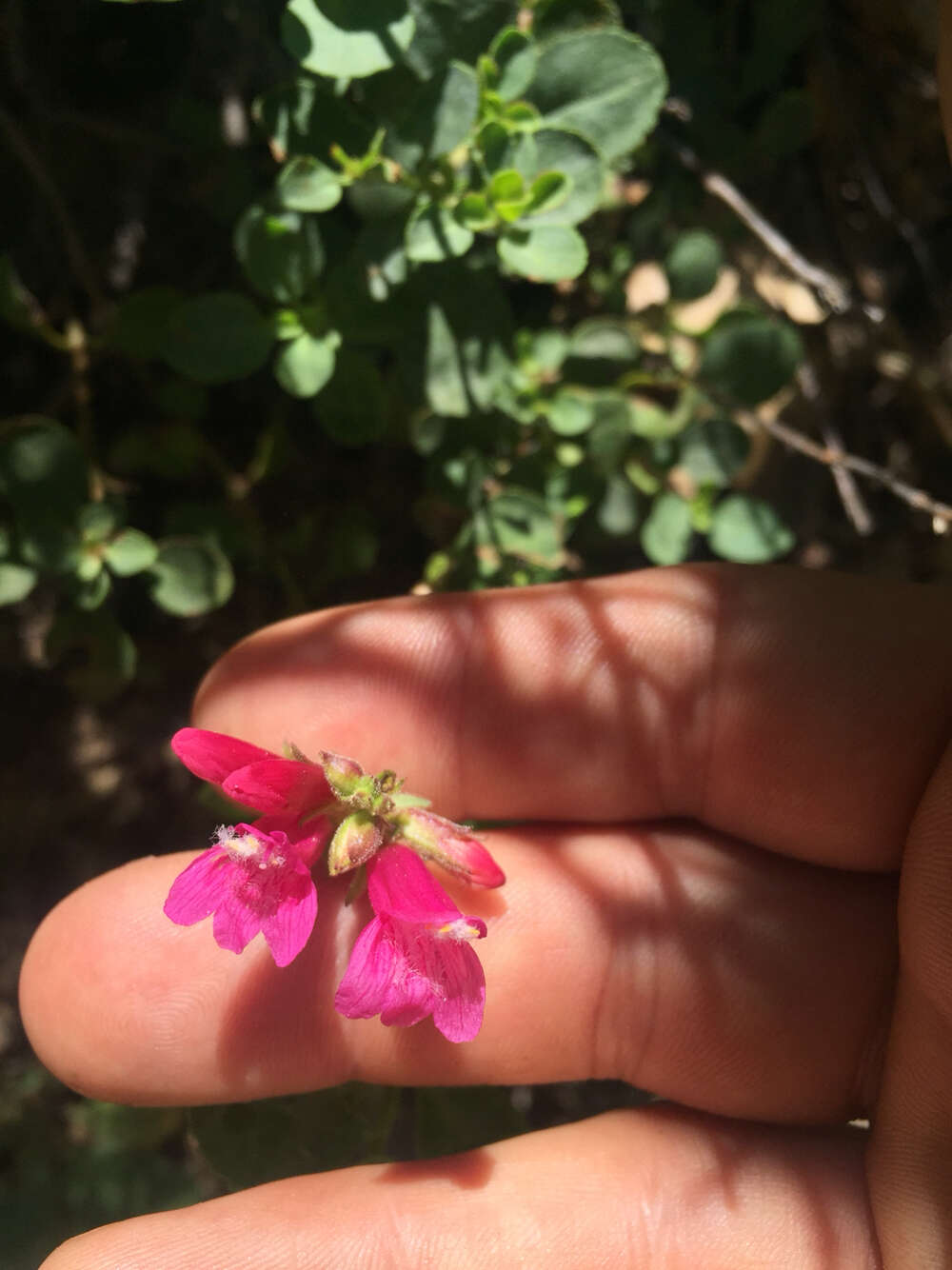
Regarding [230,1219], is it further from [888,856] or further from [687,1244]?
[888,856]

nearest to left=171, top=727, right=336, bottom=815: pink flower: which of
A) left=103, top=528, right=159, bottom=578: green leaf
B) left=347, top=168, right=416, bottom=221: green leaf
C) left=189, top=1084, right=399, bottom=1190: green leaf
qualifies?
left=103, top=528, right=159, bottom=578: green leaf

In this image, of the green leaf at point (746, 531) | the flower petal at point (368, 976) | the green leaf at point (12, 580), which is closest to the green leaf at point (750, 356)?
the green leaf at point (746, 531)

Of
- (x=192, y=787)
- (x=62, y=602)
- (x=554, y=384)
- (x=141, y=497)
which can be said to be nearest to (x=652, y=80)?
(x=554, y=384)

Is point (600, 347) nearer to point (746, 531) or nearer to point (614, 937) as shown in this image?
point (746, 531)

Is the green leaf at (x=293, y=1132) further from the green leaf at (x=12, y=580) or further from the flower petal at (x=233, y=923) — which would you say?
the green leaf at (x=12, y=580)

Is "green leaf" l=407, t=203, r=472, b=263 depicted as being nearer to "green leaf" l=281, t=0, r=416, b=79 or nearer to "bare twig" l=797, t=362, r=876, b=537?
"green leaf" l=281, t=0, r=416, b=79

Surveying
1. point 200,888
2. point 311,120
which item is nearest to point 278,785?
point 200,888
